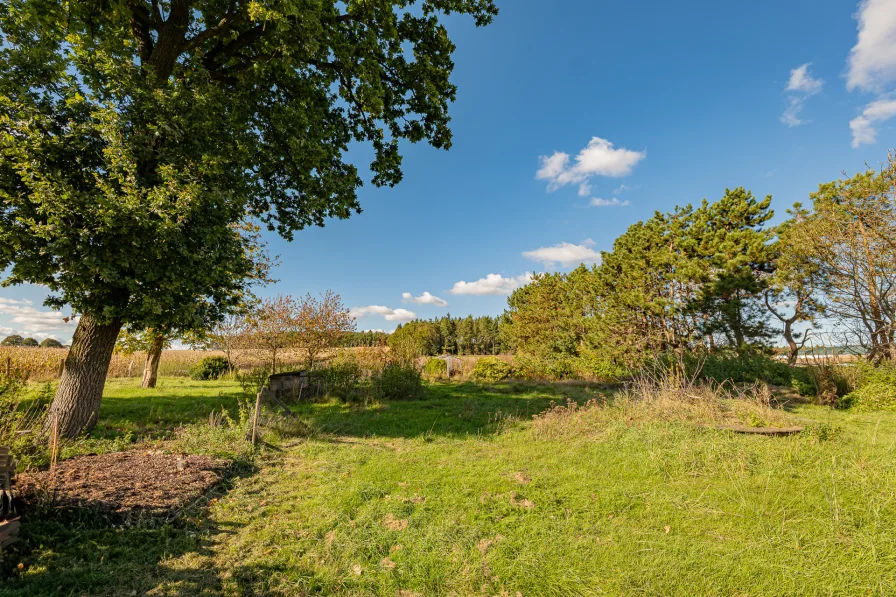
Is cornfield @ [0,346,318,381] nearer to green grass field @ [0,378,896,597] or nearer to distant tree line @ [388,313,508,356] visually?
green grass field @ [0,378,896,597]

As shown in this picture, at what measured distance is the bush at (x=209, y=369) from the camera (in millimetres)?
18766

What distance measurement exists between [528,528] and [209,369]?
67.3 ft

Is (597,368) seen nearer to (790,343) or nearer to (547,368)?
(547,368)

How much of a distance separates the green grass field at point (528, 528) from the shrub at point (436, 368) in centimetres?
1367

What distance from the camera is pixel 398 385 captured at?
12.9 meters

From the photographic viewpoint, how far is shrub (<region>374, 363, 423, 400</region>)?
506 inches

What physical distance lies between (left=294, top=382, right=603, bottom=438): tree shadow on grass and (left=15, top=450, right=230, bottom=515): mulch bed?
2.96 meters

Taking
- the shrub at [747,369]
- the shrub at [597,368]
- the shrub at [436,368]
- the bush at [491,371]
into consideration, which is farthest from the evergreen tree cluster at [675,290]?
the shrub at [436,368]

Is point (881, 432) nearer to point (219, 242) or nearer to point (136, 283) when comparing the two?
point (219, 242)

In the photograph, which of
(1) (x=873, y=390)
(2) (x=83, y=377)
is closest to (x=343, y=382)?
(2) (x=83, y=377)

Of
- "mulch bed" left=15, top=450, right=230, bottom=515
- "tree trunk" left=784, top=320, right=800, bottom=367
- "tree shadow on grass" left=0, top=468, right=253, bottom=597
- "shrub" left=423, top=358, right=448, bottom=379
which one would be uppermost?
"tree trunk" left=784, top=320, right=800, bottom=367

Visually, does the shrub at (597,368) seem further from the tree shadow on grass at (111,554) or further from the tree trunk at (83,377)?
the tree trunk at (83,377)

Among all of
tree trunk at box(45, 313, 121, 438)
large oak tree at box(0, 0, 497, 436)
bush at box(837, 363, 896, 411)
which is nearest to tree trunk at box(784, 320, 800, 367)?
bush at box(837, 363, 896, 411)

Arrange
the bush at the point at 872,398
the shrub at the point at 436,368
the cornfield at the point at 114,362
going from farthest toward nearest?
1. the shrub at the point at 436,368
2. the cornfield at the point at 114,362
3. the bush at the point at 872,398
